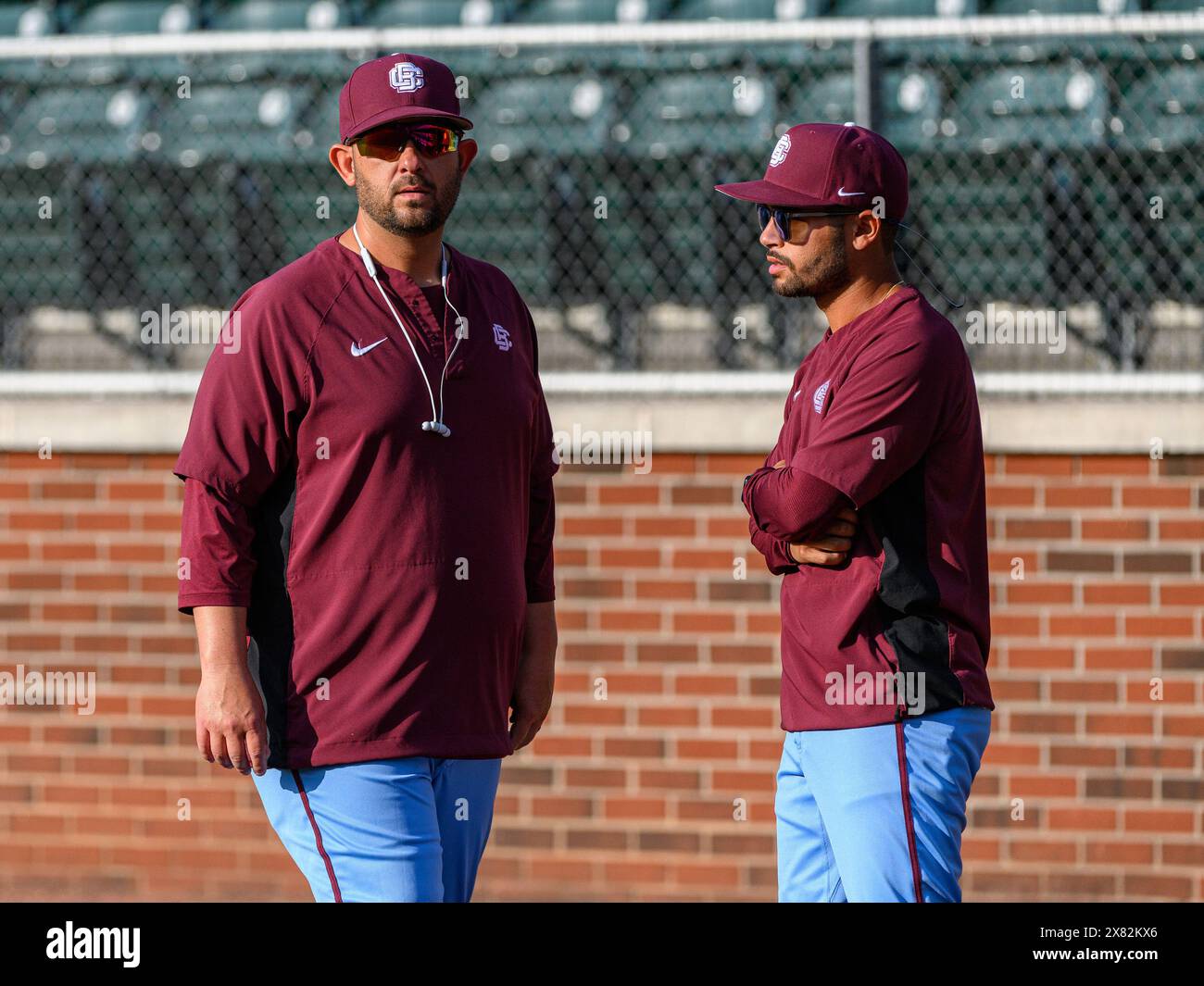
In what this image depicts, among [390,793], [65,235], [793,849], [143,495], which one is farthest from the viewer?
[65,235]

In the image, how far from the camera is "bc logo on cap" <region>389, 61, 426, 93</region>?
3.16m

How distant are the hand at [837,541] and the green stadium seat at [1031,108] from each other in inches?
117

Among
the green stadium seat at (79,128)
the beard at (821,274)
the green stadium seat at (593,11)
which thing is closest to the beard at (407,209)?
the beard at (821,274)

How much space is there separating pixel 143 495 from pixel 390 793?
296 centimetres

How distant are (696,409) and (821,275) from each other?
2189 millimetres

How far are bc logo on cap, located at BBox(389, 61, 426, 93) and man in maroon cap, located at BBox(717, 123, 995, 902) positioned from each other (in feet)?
2.15

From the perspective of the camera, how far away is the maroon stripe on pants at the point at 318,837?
3.16 metres

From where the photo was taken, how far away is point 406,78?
10.4 ft

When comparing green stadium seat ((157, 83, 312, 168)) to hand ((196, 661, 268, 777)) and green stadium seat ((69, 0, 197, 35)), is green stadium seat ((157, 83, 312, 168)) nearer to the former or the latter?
green stadium seat ((69, 0, 197, 35))

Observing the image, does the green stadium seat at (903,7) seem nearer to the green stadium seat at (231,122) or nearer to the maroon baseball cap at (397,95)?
the green stadium seat at (231,122)

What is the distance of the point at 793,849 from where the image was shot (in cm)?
339

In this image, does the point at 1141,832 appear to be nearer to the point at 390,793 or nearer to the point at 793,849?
the point at 793,849

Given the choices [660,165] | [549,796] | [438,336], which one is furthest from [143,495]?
[438,336]

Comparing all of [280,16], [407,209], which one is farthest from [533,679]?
[280,16]
